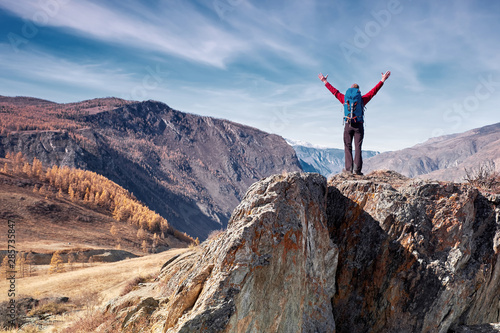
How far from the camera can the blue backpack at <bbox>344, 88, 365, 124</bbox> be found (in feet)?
40.4

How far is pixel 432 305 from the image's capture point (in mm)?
9867

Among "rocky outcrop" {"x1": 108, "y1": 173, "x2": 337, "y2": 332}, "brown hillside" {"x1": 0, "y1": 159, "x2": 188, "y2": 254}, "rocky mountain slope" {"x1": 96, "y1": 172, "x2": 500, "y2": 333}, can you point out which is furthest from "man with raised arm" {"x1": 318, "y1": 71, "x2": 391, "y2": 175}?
"brown hillside" {"x1": 0, "y1": 159, "x2": 188, "y2": 254}

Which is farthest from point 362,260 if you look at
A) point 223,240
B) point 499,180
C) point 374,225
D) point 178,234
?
point 178,234

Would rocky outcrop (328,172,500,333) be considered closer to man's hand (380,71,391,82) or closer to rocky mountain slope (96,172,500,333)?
rocky mountain slope (96,172,500,333)

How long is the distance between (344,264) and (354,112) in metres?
5.91

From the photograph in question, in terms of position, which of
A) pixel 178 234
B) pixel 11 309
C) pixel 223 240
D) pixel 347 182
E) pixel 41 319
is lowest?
pixel 178 234

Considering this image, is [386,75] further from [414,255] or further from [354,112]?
[414,255]

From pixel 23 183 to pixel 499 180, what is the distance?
192m

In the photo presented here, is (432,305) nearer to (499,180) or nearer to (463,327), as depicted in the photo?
(463,327)

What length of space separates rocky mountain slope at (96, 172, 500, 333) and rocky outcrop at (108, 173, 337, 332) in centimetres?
3

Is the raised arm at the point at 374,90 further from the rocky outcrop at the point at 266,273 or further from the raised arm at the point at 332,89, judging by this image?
the rocky outcrop at the point at 266,273

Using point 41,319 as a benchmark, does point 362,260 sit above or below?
above

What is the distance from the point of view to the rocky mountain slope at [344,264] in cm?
794

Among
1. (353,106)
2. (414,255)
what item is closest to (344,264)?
(414,255)
